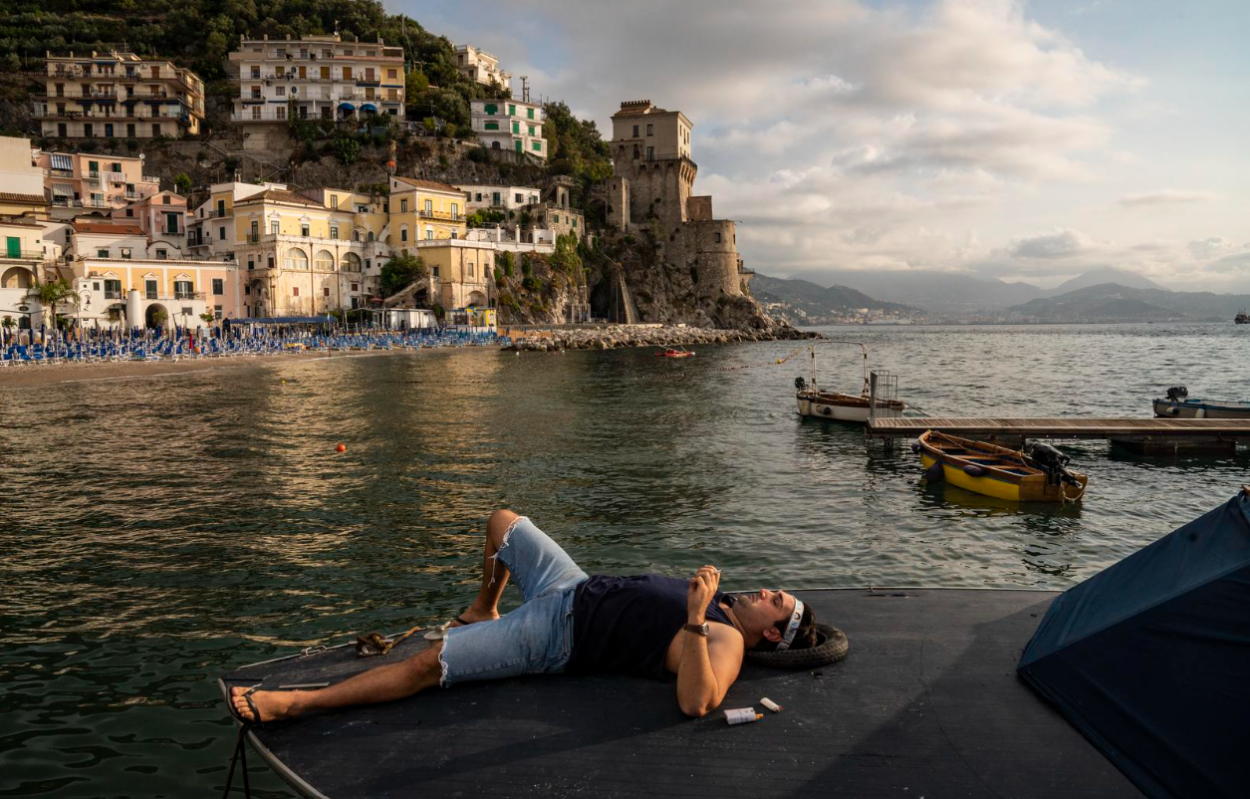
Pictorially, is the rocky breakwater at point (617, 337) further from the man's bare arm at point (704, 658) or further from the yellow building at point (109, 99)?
the man's bare arm at point (704, 658)

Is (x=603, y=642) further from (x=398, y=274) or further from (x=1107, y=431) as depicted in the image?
(x=398, y=274)

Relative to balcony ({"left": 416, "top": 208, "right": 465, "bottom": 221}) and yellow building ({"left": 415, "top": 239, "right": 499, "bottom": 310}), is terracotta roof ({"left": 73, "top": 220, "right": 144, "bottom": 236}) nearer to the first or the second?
yellow building ({"left": 415, "top": 239, "right": 499, "bottom": 310})

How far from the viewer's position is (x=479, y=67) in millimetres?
103438

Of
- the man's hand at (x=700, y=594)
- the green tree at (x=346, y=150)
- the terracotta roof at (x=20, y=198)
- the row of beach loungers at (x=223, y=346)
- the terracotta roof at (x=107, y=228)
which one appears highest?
the green tree at (x=346, y=150)

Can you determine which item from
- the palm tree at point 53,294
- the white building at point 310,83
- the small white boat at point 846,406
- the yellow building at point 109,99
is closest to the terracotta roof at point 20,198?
the palm tree at point 53,294

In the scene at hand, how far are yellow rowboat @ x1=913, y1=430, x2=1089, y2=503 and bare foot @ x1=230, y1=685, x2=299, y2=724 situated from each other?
14523 millimetres

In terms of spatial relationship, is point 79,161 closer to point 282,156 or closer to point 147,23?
point 282,156

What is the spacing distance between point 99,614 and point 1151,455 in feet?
76.1

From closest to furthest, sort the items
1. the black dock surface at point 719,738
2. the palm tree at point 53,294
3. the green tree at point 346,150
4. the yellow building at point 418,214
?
the black dock surface at point 719,738 → the palm tree at point 53,294 → the yellow building at point 418,214 → the green tree at point 346,150

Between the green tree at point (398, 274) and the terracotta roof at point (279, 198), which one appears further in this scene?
the green tree at point (398, 274)


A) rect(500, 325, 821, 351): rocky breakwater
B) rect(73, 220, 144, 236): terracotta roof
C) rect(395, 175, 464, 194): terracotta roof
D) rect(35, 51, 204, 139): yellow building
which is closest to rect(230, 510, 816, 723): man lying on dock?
rect(500, 325, 821, 351): rocky breakwater

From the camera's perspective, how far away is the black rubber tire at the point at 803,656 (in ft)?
15.5

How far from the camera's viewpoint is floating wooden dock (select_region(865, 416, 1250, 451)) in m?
20.3

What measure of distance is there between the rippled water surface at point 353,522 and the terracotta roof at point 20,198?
30.9 meters
